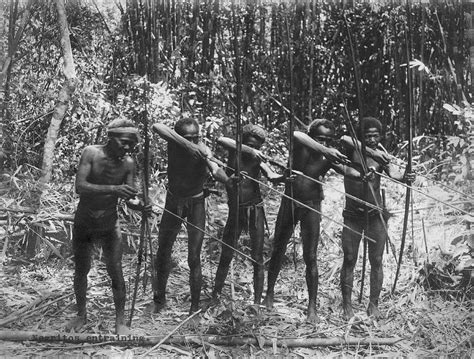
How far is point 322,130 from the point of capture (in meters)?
3.58

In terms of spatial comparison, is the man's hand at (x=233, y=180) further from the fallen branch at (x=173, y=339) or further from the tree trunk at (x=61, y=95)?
the tree trunk at (x=61, y=95)

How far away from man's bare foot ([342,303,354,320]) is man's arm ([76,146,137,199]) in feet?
4.93

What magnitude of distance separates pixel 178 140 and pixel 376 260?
147 cm

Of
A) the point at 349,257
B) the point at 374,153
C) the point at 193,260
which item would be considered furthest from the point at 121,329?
the point at 374,153

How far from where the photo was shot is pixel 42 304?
3.42 meters

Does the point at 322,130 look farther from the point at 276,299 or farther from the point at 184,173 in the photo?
the point at 276,299

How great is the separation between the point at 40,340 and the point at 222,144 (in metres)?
1.59

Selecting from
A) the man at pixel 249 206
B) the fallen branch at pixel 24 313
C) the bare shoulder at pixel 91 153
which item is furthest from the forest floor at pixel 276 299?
the bare shoulder at pixel 91 153

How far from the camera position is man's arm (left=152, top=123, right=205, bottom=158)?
3.43m

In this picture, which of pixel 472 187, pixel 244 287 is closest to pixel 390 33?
pixel 472 187

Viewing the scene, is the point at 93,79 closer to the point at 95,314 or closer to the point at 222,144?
the point at 222,144

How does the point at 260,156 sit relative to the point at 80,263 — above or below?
above

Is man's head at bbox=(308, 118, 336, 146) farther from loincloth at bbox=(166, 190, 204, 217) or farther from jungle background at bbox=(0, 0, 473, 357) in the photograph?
loincloth at bbox=(166, 190, 204, 217)

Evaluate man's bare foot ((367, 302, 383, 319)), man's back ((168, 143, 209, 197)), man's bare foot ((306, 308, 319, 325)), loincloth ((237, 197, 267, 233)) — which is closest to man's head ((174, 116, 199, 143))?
man's back ((168, 143, 209, 197))
